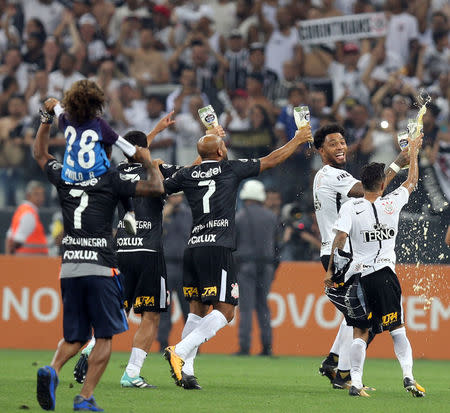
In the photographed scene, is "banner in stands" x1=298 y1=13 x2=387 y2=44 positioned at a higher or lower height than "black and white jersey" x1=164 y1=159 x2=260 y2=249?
higher

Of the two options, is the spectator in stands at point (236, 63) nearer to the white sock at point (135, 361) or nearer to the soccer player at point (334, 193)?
the soccer player at point (334, 193)

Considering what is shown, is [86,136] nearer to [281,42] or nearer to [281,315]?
[281,315]

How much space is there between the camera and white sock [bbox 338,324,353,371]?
1077 centimetres

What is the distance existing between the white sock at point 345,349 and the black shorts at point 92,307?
10.7 feet

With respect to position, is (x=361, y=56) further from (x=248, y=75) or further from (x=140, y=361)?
(x=140, y=361)

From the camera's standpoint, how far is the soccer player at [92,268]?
26.5 feet

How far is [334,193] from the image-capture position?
10898 mm

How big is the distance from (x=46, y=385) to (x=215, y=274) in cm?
288

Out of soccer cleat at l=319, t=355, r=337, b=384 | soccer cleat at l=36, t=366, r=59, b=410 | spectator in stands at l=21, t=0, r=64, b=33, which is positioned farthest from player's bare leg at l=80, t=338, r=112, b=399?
spectator in stands at l=21, t=0, r=64, b=33

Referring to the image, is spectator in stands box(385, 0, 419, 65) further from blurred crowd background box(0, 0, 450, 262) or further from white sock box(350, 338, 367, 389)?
white sock box(350, 338, 367, 389)

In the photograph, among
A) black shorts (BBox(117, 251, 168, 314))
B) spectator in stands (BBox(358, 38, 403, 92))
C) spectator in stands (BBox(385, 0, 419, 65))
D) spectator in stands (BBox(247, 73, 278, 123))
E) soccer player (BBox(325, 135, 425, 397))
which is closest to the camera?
soccer player (BBox(325, 135, 425, 397))

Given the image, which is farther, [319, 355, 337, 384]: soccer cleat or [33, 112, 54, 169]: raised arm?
[319, 355, 337, 384]: soccer cleat

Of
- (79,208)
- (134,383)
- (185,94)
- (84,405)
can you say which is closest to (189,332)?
(134,383)

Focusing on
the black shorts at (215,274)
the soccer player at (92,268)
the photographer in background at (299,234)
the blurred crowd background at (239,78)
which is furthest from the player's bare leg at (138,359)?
the photographer in background at (299,234)
